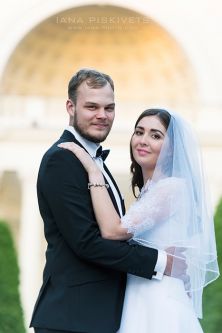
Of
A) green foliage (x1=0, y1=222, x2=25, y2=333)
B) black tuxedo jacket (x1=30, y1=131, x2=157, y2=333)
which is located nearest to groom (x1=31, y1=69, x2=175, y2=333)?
black tuxedo jacket (x1=30, y1=131, x2=157, y2=333)

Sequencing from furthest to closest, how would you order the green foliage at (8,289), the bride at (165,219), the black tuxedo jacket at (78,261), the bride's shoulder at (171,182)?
the green foliage at (8,289)
the bride's shoulder at (171,182)
the bride at (165,219)
the black tuxedo jacket at (78,261)

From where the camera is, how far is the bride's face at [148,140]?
11.8 feet

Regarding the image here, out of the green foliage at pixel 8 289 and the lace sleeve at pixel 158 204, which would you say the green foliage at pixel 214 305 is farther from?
the lace sleeve at pixel 158 204

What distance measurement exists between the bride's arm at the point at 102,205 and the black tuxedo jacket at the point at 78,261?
0.02 meters

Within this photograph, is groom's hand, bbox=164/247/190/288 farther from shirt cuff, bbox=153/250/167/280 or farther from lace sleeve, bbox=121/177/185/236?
lace sleeve, bbox=121/177/185/236

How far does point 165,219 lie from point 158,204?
0.08 meters

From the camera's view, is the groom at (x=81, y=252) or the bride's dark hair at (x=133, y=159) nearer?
the groom at (x=81, y=252)

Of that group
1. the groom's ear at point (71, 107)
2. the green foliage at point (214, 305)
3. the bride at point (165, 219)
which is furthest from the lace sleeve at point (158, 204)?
the green foliage at point (214, 305)

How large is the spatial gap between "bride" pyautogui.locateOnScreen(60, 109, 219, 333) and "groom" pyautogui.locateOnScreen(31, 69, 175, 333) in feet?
0.18

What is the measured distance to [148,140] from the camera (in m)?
3.61

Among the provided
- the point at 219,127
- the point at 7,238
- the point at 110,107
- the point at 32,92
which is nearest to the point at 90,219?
the point at 110,107

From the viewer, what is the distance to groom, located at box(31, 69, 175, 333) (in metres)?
3.31

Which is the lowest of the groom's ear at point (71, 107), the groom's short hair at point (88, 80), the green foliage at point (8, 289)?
the green foliage at point (8, 289)

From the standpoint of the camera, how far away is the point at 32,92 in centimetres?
1695
